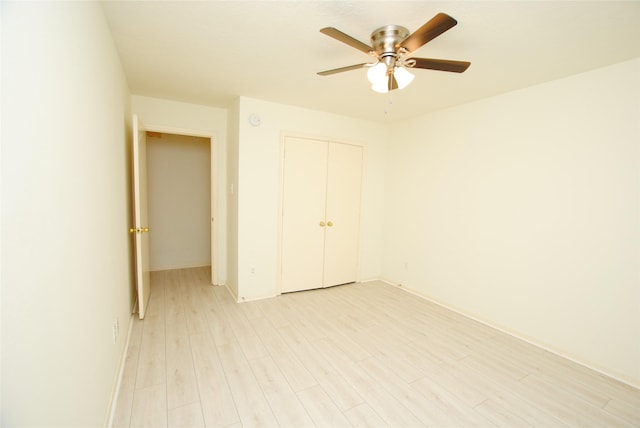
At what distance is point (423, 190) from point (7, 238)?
3.72 meters

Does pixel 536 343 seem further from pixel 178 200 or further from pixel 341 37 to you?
pixel 178 200

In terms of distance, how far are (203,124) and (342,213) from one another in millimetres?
2193

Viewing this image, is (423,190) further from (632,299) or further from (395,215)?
(632,299)

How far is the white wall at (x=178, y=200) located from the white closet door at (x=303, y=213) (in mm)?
1870

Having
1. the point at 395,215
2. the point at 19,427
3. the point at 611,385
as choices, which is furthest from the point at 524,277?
the point at 19,427

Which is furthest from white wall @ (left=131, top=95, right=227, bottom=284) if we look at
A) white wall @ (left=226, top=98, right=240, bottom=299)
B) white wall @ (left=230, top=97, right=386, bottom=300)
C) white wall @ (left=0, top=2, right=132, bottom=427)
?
white wall @ (left=0, top=2, right=132, bottom=427)

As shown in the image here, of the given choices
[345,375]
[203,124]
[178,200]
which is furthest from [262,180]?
[345,375]

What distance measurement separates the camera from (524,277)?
2670mm

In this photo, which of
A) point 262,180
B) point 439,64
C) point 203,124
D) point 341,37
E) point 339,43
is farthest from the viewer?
point 203,124

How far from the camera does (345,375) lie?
207cm

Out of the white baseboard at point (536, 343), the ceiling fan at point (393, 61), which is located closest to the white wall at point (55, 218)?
the ceiling fan at point (393, 61)

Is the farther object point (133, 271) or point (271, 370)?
point (133, 271)

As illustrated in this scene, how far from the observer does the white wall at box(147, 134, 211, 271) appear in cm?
436

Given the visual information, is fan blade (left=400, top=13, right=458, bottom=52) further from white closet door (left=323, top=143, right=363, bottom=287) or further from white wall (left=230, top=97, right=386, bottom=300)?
white closet door (left=323, top=143, right=363, bottom=287)
